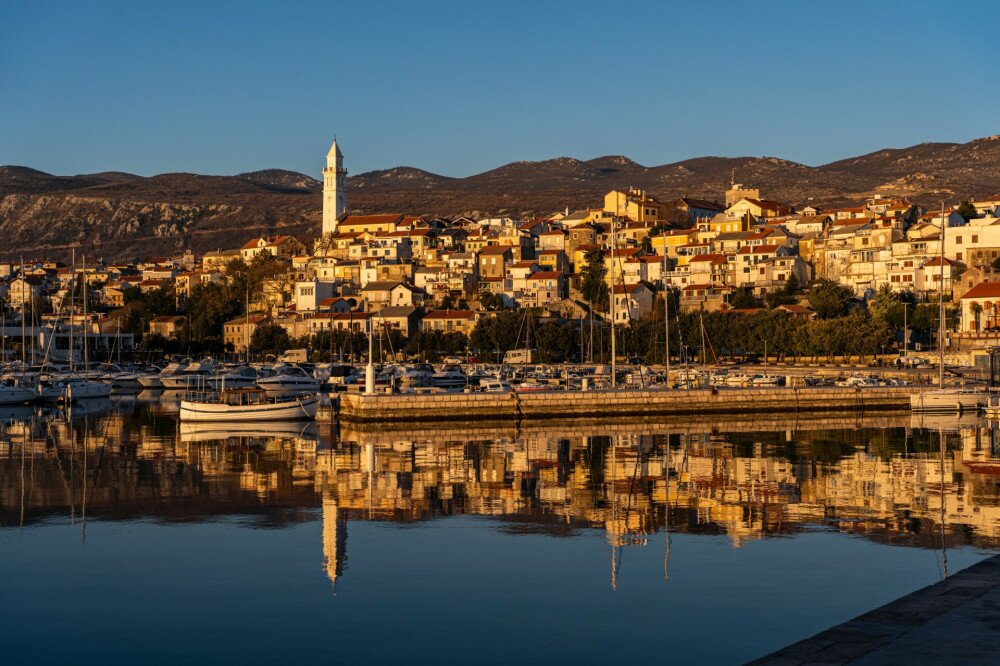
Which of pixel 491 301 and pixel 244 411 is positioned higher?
pixel 491 301

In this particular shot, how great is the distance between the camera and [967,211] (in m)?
101

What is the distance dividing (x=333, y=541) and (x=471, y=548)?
210cm

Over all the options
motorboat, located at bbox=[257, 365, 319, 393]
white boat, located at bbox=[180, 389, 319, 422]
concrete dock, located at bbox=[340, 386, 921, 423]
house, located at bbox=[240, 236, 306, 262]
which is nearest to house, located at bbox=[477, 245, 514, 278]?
house, located at bbox=[240, 236, 306, 262]

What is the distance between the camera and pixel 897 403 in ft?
151

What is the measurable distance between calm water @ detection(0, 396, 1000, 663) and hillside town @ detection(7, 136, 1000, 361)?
48.1m

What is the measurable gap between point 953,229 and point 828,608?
283 feet

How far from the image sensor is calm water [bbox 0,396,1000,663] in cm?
1223

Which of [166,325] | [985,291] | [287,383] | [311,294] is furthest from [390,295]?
[985,291]

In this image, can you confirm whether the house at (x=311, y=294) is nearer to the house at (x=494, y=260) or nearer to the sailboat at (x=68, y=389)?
the house at (x=494, y=260)

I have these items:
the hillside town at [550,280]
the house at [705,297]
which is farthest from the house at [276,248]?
the house at [705,297]

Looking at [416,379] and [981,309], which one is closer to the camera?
[416,379]

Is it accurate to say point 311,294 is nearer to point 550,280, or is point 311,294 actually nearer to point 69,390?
point 550,280

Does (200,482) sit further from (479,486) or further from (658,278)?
(658,278)

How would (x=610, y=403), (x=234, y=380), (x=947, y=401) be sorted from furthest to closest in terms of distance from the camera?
(x=234, y=380) → (x=947, y=401) → (x=610, y=403)
